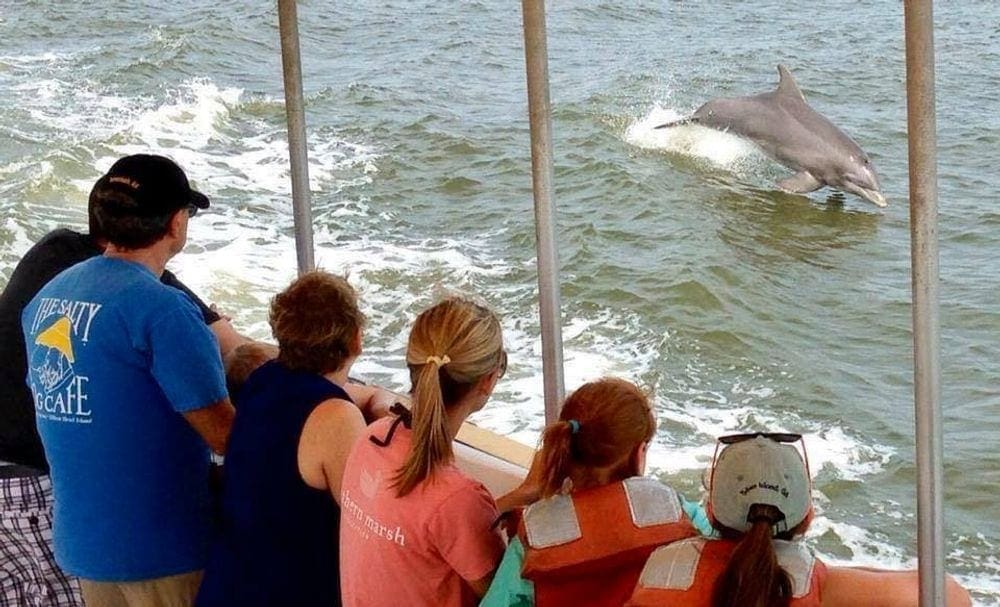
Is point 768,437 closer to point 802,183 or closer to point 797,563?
point 797,563

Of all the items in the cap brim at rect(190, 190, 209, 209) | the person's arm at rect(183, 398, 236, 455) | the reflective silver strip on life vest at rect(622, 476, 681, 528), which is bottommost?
the reflective silver strip on life vest at rect(622, 476, 681, 528)

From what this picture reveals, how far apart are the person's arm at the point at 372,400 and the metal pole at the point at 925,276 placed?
0.94 meters

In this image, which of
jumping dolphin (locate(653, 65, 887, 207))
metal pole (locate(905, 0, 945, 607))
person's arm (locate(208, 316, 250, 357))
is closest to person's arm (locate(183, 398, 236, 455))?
person's arm (locate(208, 316, 250, 357))

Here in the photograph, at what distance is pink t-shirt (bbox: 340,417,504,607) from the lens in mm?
1867

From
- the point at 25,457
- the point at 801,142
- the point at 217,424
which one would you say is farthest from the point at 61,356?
the point at 801,142

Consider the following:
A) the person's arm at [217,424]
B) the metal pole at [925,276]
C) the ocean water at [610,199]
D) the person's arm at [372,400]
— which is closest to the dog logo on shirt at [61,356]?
the person's arm at [217,424]

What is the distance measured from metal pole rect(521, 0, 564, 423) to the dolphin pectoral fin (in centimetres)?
1167

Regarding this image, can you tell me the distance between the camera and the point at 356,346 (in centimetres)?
208

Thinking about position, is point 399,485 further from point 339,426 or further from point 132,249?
point 132,249

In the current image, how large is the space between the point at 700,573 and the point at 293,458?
69 cm

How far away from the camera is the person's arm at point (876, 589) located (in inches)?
64.5

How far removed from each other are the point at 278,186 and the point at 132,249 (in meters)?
10.3

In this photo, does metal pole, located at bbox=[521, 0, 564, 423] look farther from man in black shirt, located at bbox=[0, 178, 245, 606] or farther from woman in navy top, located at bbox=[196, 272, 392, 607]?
man in black shirt, located at bbox=[0, 178, 245, 606]

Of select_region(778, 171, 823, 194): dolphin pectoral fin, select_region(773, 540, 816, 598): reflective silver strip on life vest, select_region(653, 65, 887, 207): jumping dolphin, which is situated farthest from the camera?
select_region(778, 171, 823, 194): dolphin pectoral fin
